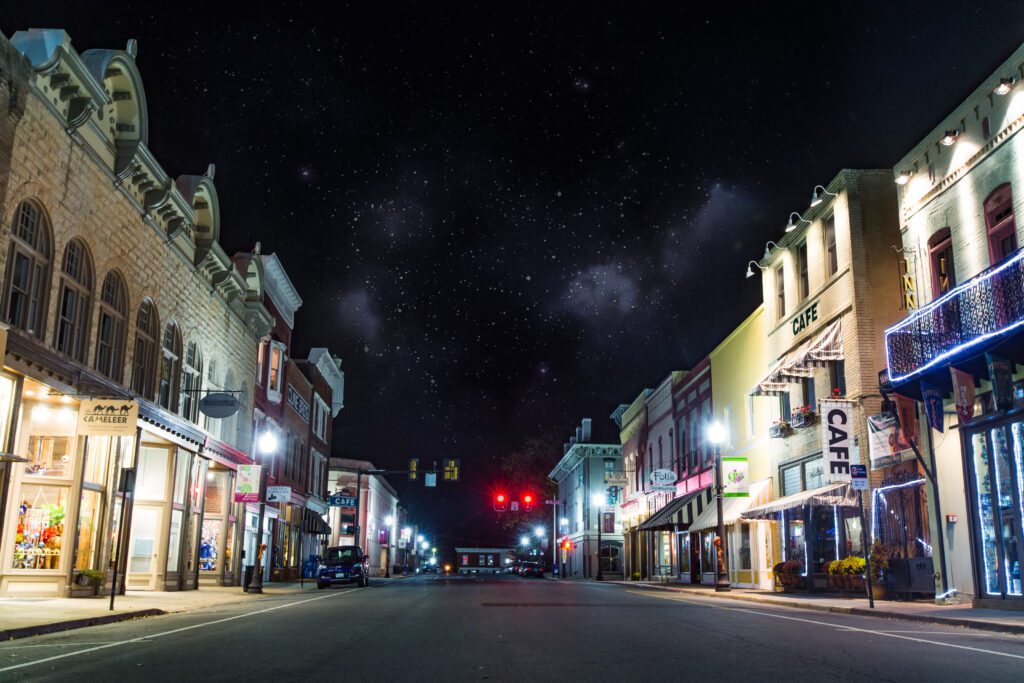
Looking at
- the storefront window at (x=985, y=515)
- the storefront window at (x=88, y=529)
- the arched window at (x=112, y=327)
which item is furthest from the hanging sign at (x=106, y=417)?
the storefront window at (x=985, y=515)

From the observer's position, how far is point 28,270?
63.4 ft

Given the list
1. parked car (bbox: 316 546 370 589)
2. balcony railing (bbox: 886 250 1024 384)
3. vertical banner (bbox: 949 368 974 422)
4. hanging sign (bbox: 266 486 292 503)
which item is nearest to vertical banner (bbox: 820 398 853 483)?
balcony railing (bbox: 886 250 1024 384)

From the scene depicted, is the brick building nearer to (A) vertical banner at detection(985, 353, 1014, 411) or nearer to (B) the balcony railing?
(B) the balcony railing

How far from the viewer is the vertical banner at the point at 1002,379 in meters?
18.7

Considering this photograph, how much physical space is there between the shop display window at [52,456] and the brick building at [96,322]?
0.03 meters

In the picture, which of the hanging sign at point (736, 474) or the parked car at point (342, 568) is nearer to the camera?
the hanging sign at point (736, 474)

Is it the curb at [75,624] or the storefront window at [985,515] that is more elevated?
the storefront window at [985,515]

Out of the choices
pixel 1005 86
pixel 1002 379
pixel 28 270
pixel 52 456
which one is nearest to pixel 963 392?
pixel 1002 379

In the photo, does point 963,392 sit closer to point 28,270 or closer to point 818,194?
point 818,194

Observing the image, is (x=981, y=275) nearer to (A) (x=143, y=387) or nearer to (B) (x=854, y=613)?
(B) (x=854, y=613)

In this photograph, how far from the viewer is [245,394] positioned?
120 ft

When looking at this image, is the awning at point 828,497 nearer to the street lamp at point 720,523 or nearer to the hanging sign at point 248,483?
the street lamp at point 720,523

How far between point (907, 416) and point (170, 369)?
21.0m

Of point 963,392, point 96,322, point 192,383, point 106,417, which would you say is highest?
point 96,322
